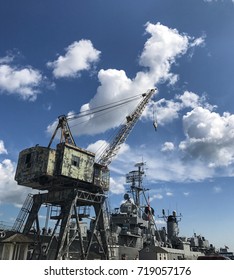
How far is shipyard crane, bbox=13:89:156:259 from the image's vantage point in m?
37.2

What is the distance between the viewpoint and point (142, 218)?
72.4m

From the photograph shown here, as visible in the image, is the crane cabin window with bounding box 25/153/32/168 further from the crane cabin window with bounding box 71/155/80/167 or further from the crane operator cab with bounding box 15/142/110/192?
the crane cabin window with bounding box 71/155/80/167

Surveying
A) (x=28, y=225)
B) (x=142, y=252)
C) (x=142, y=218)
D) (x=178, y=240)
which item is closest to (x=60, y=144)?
(x=28, y=225)

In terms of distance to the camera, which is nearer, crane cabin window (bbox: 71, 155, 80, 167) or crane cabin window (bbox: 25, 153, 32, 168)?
crane cabin window (bbox: 25, 153, 32, 168)

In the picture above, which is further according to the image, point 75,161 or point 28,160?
point 75,161

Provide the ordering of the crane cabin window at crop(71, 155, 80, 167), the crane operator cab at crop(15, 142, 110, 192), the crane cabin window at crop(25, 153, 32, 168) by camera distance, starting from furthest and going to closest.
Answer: the crane cabin window at crop(71, 155, 80, 167) → the crane cabin window at crop(25, 153, 32, 168) → the crane operator cab at crop(15, 142, 110, 192)

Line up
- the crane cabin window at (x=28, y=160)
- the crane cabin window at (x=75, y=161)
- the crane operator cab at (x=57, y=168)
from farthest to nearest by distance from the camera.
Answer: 1. the crane cabin window at (x=75, y=161)
2. the crane cabin window at (x=28, y=160)
3. the crane operator cab at (x=57, y=168)

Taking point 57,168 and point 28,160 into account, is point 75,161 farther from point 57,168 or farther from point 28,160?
point 28,160

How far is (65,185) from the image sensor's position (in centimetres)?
4075

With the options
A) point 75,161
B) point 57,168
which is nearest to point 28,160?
point 57,168

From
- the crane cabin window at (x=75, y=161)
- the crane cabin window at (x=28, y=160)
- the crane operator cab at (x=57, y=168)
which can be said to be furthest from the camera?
the crane cabin window at (x=75, y=161)

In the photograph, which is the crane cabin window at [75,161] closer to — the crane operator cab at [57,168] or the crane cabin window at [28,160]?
the crane operator cab at [57,168]

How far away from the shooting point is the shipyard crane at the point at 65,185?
1465 inches
